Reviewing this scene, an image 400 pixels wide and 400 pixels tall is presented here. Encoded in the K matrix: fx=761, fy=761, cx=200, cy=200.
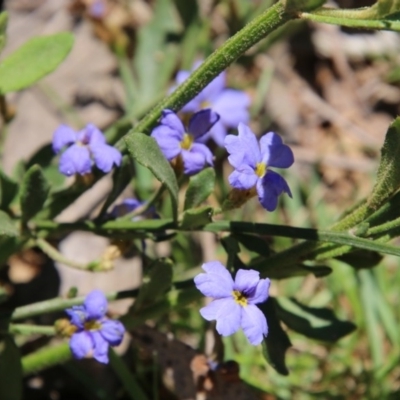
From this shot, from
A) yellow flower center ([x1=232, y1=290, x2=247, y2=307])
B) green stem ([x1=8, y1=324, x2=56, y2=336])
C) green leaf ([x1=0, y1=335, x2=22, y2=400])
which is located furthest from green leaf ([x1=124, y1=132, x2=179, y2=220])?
green leaf ([x1=0, y1=335, x2=22, y2=400])

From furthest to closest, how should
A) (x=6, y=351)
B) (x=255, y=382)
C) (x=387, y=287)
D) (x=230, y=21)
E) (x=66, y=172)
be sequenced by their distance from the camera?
(x=230, y=21), (x=387, y=287), (x=255, y=382), (x=6, y=351), (x=66, y=172)

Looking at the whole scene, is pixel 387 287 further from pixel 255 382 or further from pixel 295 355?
pixel 255 382

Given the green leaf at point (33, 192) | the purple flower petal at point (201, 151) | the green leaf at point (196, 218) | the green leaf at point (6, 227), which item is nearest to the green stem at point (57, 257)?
the green leaf at point (33, 192)

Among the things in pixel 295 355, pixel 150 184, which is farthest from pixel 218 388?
pixel 150 184

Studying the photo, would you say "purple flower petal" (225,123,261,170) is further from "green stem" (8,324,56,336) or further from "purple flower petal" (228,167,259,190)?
"green stem" (8,324,56,336)

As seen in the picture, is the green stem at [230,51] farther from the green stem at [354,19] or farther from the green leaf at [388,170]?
the green leaf at [388,170]
